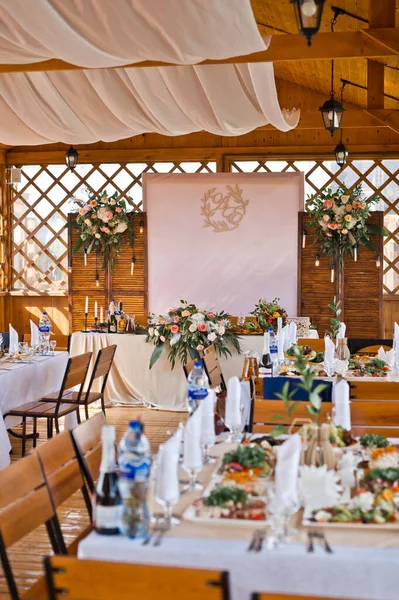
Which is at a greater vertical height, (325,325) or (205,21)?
(205,21)

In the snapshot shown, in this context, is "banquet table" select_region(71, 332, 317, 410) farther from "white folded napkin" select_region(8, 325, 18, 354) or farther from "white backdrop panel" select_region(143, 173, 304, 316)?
"white backdrop panel" select_region(143, 173, 304, 316)

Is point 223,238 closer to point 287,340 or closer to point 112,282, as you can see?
point 112,282

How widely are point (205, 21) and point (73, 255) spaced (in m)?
4.96

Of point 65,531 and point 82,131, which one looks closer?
point 65,531

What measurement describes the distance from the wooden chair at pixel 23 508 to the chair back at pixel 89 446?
0.64 ft

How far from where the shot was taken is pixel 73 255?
7.32 metres

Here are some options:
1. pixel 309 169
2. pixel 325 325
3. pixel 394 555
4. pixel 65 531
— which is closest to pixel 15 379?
pixel 65 531

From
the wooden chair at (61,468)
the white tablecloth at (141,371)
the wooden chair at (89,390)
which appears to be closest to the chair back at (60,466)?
the wooden chair at (61,468)

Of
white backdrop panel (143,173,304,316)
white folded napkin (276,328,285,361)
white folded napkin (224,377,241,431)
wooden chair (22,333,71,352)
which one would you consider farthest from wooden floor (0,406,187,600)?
white backdrop panel (143,173,304,316)

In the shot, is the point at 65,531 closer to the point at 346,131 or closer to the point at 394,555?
the point at 394,555

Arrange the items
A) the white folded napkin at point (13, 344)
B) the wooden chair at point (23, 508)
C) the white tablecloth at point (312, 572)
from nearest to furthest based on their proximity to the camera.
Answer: the white tablecloth at point (312, 572) < the wooden chair at point (23, 508) < the white folded napkin at point (13, 344)

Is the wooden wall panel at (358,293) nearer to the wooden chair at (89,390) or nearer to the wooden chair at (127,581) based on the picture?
the wooden chair at (89,390)

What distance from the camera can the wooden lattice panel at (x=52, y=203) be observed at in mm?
7766

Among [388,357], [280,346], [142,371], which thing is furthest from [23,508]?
[142,371]
